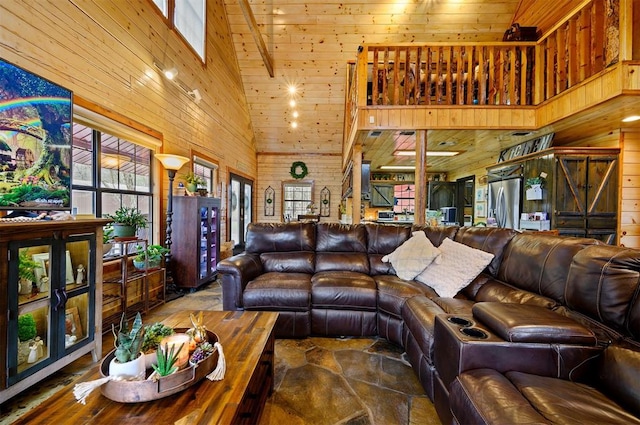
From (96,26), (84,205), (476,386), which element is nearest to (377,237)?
(476,386)

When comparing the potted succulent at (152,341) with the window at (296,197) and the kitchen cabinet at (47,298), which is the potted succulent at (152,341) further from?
the window at (296,197)

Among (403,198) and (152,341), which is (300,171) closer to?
(403,198)

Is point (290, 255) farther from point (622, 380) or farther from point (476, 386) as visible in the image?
point (622, 380)

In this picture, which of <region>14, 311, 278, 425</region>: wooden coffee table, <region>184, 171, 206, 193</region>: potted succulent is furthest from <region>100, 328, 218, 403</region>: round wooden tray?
<region>184, 171, 206, 193</region>: potted succulent

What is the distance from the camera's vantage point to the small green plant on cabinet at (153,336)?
118 centimetres

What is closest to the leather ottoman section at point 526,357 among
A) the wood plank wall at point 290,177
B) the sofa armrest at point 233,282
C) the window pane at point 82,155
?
the sofa armrest at point 233,282

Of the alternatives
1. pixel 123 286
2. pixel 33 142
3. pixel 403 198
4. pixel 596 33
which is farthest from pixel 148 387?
pixel 403 198

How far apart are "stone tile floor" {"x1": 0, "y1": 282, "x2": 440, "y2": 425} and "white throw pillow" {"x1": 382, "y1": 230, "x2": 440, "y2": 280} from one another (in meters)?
0.72

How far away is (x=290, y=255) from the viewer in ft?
10.6

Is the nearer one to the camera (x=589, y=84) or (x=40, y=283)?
(x=40, y=283)

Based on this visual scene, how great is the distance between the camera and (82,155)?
2.68 metres

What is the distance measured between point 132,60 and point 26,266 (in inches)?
97.2

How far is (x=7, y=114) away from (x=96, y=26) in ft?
4.66

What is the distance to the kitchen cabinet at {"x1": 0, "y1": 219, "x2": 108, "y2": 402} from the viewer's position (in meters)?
1.53
